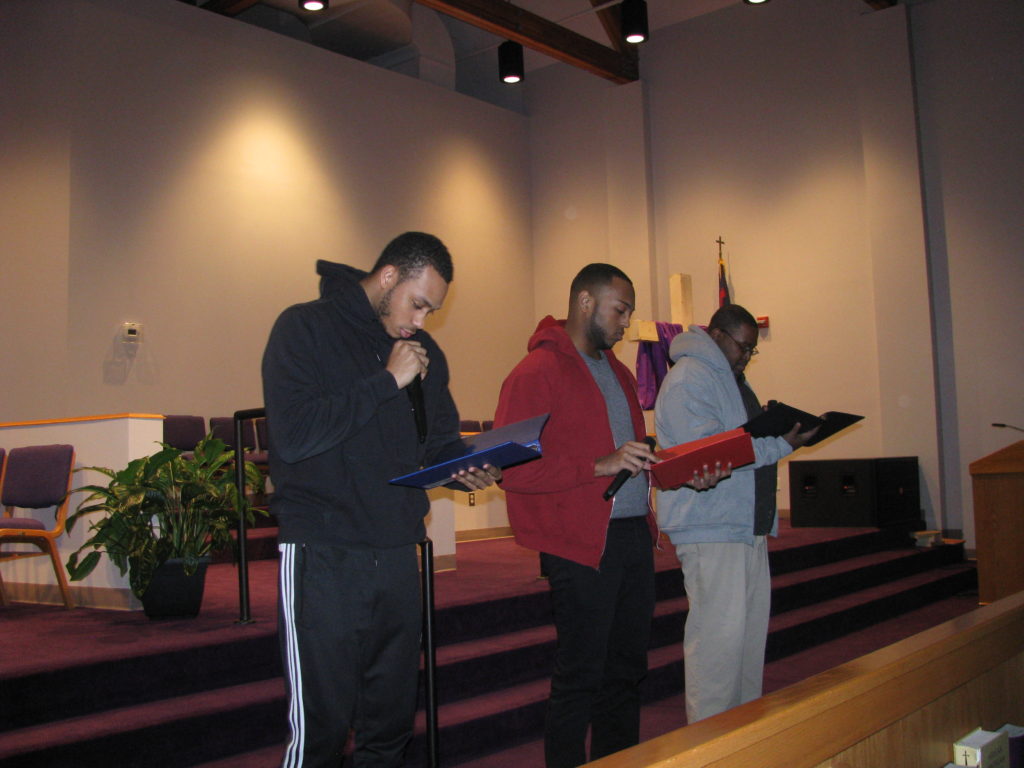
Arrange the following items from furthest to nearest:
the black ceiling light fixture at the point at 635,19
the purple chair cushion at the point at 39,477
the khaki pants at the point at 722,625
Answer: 1. the black ceiling light fixture at the point at 635,19
2. the purple chair cushion at the point at 39,477
3. the khaki pants at the point at 722,625

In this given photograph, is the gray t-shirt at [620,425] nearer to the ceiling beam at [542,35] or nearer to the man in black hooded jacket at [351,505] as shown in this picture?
the man in black hooded jacket at [351,505]

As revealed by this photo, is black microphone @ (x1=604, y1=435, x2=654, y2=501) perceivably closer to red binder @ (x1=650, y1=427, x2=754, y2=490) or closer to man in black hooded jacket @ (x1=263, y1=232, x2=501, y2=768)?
red binder @ (x1=650, y1=427, x2=754, y2=490)

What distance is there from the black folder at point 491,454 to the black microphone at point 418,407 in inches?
4.1

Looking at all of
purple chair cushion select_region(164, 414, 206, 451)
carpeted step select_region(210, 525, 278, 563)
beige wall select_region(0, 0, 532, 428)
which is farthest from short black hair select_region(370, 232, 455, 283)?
beige wall select_region(0, 0, 532, 428)

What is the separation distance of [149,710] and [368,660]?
156 cm

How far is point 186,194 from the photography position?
7.30 metres

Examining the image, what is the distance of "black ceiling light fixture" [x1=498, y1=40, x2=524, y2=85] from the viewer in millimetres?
8484

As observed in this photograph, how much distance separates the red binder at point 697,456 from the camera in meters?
2.17

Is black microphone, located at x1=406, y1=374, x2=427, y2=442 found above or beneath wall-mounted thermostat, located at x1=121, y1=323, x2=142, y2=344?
beneath

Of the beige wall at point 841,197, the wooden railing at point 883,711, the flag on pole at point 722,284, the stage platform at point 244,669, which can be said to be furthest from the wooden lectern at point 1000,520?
the wooden railing at point 883,711

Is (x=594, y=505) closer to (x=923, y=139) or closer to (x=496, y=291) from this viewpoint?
(x=923, y=139)

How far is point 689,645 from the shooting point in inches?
98.3

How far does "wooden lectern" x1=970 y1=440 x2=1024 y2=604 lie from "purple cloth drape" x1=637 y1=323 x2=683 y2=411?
7.29 feet

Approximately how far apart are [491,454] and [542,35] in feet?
23.8
